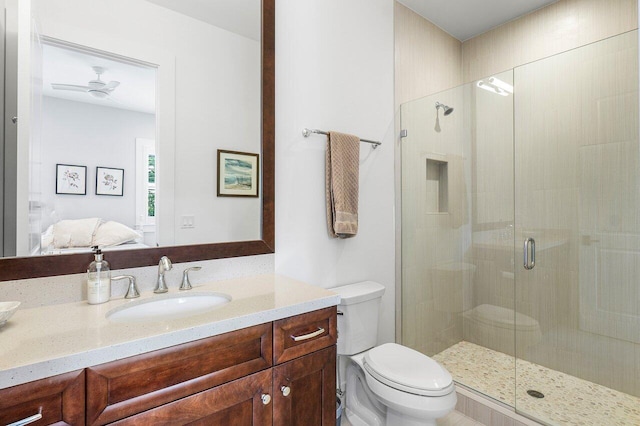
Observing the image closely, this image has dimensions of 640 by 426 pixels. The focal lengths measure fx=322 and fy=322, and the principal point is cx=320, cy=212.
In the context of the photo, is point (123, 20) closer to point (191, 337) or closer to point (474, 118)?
point (191, 337)

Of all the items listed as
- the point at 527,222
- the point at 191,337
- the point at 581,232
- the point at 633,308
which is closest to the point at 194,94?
the point at 191,337

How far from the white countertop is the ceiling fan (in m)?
0.76

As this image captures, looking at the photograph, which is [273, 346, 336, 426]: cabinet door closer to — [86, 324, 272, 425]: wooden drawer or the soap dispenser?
[86, 324, 272, 425]: wooden drawer

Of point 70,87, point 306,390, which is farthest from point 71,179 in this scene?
point 306,390

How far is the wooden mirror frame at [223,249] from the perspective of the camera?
1095mm

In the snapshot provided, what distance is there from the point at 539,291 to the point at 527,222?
0.48 metres

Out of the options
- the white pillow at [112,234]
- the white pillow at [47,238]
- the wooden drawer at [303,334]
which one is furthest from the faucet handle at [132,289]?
the wooden drawer at [303,334]

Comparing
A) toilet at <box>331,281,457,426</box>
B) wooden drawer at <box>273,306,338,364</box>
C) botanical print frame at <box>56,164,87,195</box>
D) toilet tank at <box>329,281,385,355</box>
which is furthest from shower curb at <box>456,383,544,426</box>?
botanical print frame at <box>56,164,87,195</box>

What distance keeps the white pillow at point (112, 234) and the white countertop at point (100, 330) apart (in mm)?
219

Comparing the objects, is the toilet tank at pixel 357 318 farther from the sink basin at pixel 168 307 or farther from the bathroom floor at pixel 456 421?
the sink basin at pixel 168 307

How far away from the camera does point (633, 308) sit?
5.92ft

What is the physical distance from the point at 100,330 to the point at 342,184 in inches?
51.7

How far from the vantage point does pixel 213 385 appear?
0.94 meters

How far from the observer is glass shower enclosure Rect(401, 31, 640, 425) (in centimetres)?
182
